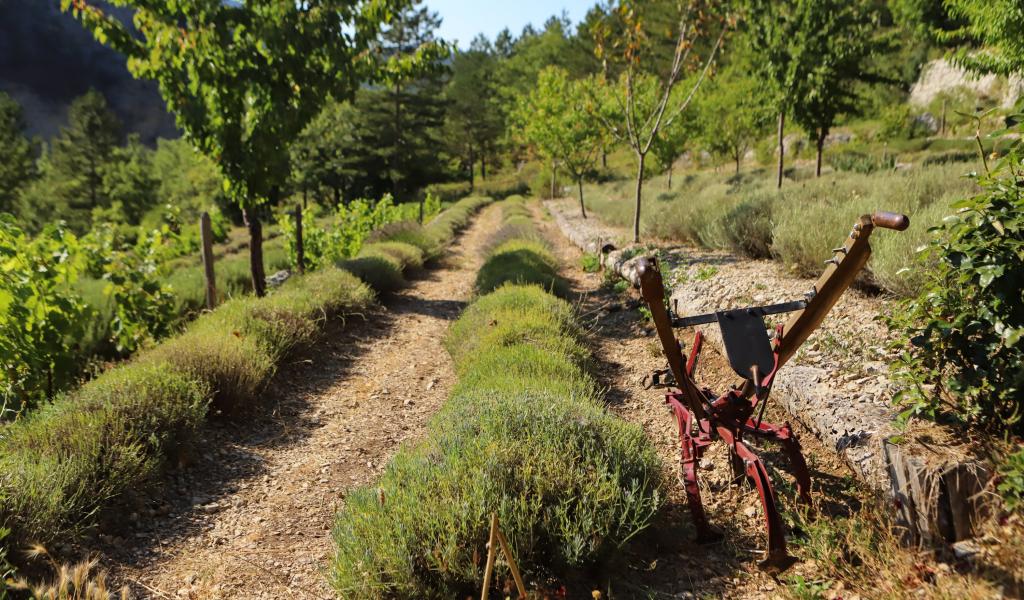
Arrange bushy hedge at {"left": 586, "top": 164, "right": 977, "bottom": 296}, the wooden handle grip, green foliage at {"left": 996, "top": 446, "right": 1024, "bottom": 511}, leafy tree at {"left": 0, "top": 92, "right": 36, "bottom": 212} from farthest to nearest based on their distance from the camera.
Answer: leafy tree at {"left": 0, "top": 92, "right": 36, "bottom": 212} < bushy hedge at {"left": 586, "top": 164, "right": 977, "bottom": 296} < the wooden handle grip < green foliage at {"left": 996, "top": 446, "right": 1024, "bottom": 511}

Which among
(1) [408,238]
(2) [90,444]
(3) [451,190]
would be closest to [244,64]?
(2) [90,444]

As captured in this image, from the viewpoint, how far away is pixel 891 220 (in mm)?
2125

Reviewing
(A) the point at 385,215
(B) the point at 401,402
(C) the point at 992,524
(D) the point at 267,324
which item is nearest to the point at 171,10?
(D) the point at 267,324

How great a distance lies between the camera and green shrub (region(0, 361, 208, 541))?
2.75m

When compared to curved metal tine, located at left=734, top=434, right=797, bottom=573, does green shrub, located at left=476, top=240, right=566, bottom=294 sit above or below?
above

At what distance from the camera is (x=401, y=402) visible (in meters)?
5.18

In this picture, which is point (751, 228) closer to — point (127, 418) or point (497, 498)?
point (497, 498)

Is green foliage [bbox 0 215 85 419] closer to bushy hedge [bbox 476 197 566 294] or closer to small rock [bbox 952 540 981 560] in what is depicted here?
bushy hedge [bbox 476 197 566 294]

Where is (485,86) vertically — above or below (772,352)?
above

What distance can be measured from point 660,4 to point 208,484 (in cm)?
5041

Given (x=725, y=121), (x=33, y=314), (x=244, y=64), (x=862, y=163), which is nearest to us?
(x=33, y=314)

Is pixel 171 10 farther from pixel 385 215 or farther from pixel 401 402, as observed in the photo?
pixel 385 215

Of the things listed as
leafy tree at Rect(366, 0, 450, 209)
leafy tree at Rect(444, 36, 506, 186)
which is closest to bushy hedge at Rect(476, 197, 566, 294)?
leafy tree at Rect(366, 0, 450, 209)

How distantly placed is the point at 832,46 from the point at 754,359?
13.6 meters
